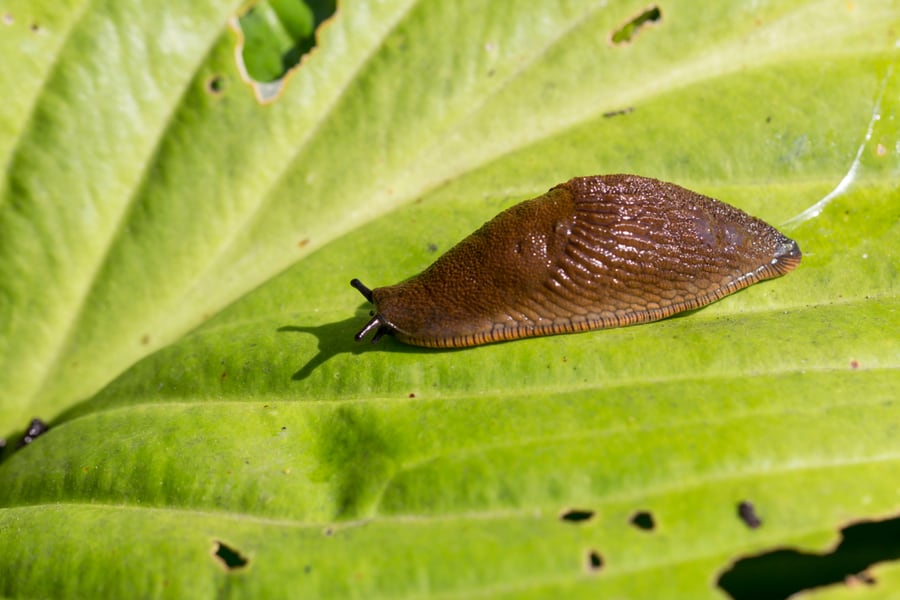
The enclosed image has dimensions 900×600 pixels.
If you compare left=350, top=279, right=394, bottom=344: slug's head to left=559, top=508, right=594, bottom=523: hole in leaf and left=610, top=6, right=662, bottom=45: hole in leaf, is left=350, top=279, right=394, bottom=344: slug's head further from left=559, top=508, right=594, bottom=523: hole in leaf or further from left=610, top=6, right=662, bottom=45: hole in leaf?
left=610, top=6, right=662, bottom=45: hole in leaf

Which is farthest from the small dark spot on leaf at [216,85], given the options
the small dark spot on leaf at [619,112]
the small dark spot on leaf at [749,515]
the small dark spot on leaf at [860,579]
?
the small dark spot on leaf at [860,579]

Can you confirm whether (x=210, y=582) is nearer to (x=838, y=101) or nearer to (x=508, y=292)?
(x=508, y=292)

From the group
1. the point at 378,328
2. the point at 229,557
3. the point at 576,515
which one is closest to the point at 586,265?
the point at 378,328

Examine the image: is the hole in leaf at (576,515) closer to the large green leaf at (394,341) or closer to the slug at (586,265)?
the large green leaf at (394,341)

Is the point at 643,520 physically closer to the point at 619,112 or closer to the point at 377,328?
the point at 377,328

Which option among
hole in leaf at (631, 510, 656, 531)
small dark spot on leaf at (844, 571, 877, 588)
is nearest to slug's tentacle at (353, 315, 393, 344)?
hole in leaf at (631, 510, 656, 531)

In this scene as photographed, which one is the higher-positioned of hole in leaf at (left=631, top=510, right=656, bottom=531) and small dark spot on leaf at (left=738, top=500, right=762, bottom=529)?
hole in leaf at (left=631, top=510, right=656, bottom=531)
